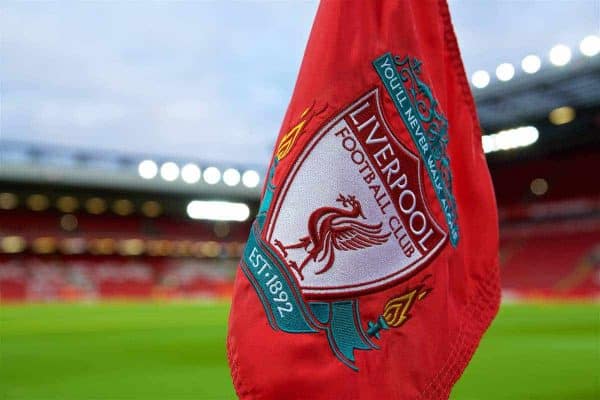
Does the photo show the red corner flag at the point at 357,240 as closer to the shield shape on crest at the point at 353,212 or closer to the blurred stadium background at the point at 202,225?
the shield shape on crest at the point at 353,212

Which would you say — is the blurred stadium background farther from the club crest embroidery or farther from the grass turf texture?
the club crest embroidery

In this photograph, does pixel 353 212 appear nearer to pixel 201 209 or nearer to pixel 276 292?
pixel 276 292

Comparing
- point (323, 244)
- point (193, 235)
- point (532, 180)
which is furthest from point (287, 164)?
point (193, 235)

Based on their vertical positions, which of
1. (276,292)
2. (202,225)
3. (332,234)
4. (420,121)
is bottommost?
(202,225)

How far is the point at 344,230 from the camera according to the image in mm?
938

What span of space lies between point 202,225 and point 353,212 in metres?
29.7

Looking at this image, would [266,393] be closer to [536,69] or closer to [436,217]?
[436,217]

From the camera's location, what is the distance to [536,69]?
1777 centimetres

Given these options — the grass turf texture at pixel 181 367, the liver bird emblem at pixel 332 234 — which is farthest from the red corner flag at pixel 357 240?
the grass turf texture at pixel 181 367

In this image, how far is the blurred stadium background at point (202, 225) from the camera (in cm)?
1208

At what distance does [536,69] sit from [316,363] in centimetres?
1843

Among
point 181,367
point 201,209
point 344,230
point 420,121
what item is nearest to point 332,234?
point 344,230

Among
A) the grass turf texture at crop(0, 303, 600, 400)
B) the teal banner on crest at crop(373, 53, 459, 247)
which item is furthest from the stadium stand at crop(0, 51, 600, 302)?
the teal banner on crest at crop(373, 53, 459, 247)

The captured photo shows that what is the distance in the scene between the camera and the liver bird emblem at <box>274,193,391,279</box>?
935 millimetres
